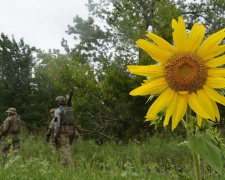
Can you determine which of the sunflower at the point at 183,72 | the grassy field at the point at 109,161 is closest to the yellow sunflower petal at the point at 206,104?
the sunflower at the point at 183,72

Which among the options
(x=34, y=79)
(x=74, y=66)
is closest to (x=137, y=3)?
(x=74, y=66)

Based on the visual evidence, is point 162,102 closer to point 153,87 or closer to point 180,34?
point 153,87

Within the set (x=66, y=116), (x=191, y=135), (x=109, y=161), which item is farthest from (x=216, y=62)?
(x=66, y=116)

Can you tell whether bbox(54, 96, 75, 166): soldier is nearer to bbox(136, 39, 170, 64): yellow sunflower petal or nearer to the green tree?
bbox(136, 39, 170, 64): yellow sunflower petal

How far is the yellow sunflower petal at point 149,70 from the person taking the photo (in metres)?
1.40

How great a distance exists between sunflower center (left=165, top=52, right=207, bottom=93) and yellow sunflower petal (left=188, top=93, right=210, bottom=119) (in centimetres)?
3

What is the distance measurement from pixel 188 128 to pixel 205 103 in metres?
0.12

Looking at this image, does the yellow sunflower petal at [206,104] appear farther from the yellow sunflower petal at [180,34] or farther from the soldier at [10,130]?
the soldier at [10,130]

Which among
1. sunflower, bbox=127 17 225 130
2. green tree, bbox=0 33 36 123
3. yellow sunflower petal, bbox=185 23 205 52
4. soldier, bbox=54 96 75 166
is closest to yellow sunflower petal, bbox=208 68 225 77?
sunflower, bbox=127 17 225 130

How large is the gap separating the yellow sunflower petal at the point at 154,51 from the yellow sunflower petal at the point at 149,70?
0.04 metres

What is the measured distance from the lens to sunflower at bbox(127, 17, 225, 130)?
139 cm

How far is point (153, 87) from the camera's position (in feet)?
4.67

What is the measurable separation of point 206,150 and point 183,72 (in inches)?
12.6

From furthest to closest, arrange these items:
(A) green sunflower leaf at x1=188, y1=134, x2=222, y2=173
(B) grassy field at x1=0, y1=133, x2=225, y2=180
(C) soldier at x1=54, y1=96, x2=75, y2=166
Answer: (C) soldier at x1=54, y1=96, x2=75, y2=166 < (B) grassy field at x1=0, y1=133, x2=225, y2=180 < (A) green sunflower leaf at x1=188, y1=134, x2=222, y2=173
